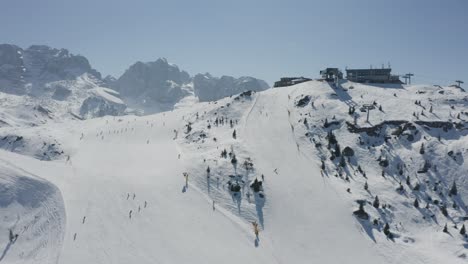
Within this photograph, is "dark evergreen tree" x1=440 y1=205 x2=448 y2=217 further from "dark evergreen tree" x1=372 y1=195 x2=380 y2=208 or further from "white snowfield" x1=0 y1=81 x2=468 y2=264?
"dark evergreen tree" x1=372 y1=195 x2=380 y2=208

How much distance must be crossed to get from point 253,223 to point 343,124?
131 ft

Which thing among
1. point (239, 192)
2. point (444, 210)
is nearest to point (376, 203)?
point (444, 210)

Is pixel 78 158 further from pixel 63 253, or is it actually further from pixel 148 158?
pixel 63 253

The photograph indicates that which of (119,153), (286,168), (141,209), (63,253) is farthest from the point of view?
(119,153)

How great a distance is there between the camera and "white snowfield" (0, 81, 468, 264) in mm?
46938

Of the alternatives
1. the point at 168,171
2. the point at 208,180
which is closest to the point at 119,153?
the point at 168,171

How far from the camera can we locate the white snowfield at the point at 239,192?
46.9m

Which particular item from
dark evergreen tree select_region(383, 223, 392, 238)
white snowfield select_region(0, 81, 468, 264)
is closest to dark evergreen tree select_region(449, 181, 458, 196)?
white snowfield select_region(0, 81, 468, 264)

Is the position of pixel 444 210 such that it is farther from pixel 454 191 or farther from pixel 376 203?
pixel 376 203

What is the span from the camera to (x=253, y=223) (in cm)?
5262

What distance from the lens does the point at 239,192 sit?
60656 mm

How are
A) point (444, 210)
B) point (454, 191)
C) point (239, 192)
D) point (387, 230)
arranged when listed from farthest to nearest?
point (454, 191), point (444, 210), point (239, 192), point (387, 230)

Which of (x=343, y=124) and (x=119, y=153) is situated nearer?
(x=119, y=153)

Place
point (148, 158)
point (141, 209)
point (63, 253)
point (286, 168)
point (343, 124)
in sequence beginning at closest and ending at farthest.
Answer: point (63, 253)
point (141, 209)
point (286, 168)
point (148, 158)
point (343, 124)
